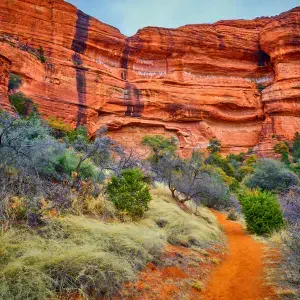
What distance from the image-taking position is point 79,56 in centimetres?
3316

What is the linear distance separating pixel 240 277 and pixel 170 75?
113 feet

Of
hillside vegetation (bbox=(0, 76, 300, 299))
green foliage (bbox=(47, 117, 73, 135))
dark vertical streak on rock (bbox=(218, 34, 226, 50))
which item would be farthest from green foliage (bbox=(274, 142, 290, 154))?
hillside vegetation (bbox=(0, 76, 300, 299))

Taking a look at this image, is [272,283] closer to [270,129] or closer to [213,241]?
[213,241]

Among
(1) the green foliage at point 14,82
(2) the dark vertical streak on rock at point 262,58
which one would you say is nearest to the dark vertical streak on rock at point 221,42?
(2) the dark vertical streak on rock at point 262,58

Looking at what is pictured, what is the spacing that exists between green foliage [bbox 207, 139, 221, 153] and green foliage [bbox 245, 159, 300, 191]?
11105 mm

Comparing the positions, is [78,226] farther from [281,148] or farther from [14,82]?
[281,148]

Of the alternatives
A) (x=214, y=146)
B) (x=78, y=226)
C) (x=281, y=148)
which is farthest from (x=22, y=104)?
(x=281, y=148)

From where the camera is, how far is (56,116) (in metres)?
28.7

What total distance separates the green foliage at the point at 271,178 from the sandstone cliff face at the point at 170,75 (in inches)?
465

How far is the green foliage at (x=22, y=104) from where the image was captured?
80.1 ft

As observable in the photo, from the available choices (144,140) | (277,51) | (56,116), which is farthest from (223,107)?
(56,116)

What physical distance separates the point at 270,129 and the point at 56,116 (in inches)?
1022

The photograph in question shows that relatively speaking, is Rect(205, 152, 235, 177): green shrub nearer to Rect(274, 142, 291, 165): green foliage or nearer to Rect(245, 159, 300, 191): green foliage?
Rect(245, 159, 300, 191): green foliage

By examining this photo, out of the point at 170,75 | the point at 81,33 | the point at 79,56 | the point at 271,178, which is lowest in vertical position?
the point at 271,178
